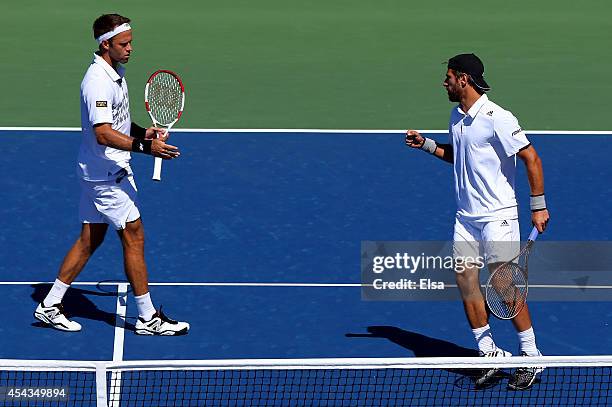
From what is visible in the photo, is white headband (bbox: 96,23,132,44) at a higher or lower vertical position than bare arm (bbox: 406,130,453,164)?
higher

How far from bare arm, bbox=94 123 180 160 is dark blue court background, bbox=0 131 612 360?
1598mm

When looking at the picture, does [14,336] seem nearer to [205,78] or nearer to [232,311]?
[232,311]

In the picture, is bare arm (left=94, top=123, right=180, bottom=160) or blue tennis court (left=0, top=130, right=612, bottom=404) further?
blue tennis court (left=0, top=130, right=612, bottom=404)

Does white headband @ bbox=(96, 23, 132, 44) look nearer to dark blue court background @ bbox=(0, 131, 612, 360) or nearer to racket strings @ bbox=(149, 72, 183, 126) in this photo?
racket strings @ bbox=(149, 72, 183, 126)

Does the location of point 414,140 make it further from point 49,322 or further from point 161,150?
point 49,322

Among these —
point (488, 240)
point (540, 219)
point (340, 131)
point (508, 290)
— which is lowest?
point (508, 290)

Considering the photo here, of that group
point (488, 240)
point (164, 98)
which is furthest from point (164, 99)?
point (488, 240)

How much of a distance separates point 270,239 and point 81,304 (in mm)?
2218

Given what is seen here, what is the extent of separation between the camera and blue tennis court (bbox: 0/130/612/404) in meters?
10.4

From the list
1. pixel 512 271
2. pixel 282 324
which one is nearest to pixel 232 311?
pixel 282 324

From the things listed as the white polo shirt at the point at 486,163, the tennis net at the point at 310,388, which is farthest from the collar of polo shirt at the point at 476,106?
the tennis net at the point at 310,388

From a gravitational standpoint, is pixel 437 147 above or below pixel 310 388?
above

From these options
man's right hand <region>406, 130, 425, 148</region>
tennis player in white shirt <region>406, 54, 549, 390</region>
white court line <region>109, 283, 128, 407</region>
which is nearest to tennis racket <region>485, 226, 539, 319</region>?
tennis player in white shirt <region>406, 54, 549, 390</region>

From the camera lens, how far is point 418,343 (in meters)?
10.3
